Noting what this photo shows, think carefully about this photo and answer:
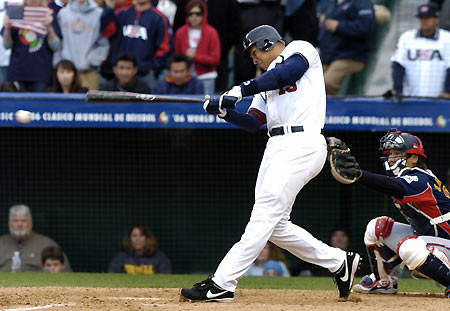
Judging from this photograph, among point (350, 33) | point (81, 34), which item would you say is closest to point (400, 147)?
point (350, 33)

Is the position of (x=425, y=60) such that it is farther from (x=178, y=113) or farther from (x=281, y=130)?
(x=281, y=130)

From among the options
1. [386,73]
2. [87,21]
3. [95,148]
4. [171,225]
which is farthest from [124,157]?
→ [386,73]

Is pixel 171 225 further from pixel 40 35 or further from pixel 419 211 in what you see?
pixel 419 211

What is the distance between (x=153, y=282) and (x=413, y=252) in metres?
2.36

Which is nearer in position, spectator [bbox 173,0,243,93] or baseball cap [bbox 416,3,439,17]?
baseball cap [bbox 416,3,439,17]

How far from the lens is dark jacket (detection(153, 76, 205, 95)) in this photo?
8.05 meters

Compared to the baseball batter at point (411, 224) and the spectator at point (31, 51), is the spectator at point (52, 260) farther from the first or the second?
the baseball batter at point (411, 224)

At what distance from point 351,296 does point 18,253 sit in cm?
424

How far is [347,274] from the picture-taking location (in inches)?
199

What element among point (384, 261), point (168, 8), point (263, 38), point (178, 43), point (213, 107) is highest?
point (168, 8)

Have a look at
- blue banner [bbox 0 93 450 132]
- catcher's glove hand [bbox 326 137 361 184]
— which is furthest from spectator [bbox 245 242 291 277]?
catcher's glove hand [bbox 326 137 361 184]

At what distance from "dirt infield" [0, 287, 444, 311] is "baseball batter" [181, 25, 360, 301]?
0.62 ft

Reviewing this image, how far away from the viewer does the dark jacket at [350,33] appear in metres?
8.30

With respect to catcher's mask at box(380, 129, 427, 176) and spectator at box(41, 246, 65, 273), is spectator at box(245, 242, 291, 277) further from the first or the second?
catcher's mask at box(380, 129, 427, 176)
